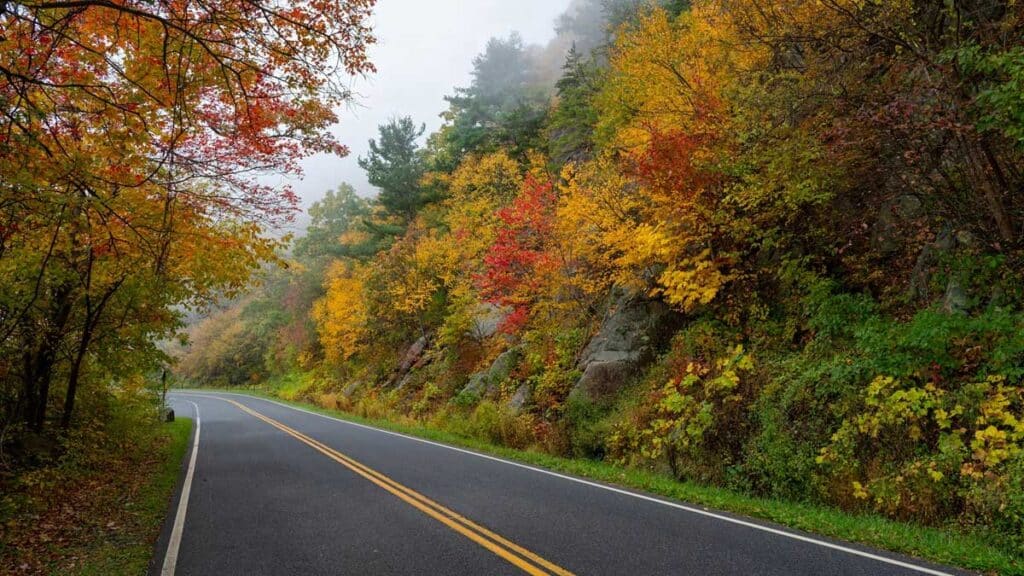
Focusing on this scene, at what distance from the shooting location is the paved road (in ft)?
16.6

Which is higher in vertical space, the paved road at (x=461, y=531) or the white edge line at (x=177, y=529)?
the paved road at (x=461, y=531)

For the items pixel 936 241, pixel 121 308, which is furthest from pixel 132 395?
pixel 936 241

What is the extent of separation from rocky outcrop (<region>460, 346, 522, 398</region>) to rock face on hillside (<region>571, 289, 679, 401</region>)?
391 centimetres

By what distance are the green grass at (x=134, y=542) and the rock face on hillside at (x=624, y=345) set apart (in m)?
8.79

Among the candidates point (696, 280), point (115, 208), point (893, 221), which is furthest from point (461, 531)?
point (893, 221)

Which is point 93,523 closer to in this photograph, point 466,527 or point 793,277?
point 466,527

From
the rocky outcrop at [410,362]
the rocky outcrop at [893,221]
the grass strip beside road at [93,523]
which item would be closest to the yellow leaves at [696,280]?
the rocky outcrop at [893,221]

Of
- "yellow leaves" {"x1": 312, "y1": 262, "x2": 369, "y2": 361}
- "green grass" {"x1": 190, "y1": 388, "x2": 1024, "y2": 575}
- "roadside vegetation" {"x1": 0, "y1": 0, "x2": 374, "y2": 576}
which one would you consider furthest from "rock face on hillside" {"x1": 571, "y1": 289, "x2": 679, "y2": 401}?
"yellow leaves" {"x1": 312, "y1": 262, "x2": 369, "y2": 361}

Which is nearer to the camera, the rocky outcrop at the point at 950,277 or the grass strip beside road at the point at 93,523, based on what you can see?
the grass strip beside road at the point at 93,523

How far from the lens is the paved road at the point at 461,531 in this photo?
5066mm

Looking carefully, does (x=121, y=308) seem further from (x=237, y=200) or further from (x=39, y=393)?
(x=237, y=200)

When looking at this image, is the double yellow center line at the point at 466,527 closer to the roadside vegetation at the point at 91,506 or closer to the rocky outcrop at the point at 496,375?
the roadside vegetation at the point at 91,506

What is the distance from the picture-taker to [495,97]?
39094mm

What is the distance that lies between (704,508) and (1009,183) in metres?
6.43
